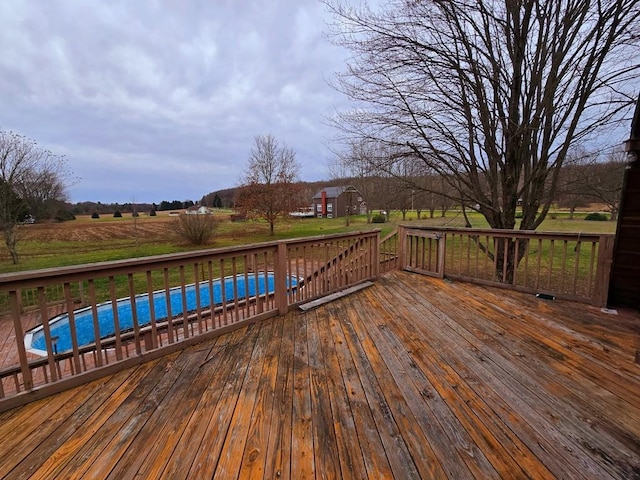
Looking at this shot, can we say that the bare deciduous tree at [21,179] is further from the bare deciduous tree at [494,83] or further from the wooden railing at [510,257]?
the wooden railing at [510,257]

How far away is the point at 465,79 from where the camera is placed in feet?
15.0

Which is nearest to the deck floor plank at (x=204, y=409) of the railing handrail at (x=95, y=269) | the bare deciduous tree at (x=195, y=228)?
the railing handrail at (x=95, y=269)

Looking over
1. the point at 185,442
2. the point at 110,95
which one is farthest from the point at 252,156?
the point at 185,442

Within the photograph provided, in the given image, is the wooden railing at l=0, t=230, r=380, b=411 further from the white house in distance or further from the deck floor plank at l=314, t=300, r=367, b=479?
the white house in distance

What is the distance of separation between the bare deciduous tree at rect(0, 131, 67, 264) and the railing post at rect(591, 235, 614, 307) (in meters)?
15.0

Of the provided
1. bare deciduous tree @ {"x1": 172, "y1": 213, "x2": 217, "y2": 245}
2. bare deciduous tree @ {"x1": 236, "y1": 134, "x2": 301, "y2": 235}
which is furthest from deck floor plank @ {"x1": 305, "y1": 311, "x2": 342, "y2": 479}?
bare deciduous tree @ {"x1": 236, "y1": 134, "x2": 301, "y2": 235}

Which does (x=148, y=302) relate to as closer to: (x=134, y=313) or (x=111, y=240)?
(x=134, y=313)

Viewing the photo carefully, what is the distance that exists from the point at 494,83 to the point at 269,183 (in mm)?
12916

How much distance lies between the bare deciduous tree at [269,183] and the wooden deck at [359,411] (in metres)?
13.2

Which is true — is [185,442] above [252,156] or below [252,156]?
below

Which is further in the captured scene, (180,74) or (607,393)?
(180,74)

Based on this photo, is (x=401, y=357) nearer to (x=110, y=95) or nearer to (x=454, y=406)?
(x=454, y=406)

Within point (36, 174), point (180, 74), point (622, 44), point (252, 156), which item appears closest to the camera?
point (622, 44)

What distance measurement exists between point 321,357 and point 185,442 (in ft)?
3.72
